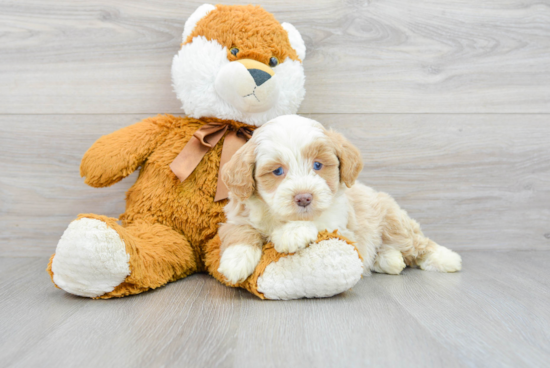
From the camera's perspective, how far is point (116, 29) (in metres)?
1.47

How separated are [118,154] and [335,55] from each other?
835 millimetres

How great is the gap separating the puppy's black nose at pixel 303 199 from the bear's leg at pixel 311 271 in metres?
0.11

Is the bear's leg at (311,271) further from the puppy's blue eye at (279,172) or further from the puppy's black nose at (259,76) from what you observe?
the puppy's black nose at (259,76)

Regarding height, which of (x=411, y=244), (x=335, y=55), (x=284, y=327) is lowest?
(x=411, y=244)

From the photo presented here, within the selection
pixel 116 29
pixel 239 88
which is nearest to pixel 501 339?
pixel 239 88

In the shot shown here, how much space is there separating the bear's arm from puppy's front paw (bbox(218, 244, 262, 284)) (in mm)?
435

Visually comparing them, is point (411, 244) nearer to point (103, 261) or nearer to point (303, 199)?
point (303, 199)

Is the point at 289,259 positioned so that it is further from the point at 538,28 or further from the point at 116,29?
the point at 538,28

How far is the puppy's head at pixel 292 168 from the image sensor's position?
937mm

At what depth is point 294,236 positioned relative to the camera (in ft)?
3.18

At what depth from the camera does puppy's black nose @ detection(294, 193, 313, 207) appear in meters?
0.93

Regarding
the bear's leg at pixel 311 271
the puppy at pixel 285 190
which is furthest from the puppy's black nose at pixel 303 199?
the bear's leg at pixel 311 271

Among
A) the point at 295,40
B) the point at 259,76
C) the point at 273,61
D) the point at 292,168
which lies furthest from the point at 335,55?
the point at 292,168

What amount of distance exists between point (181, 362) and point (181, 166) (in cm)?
63
